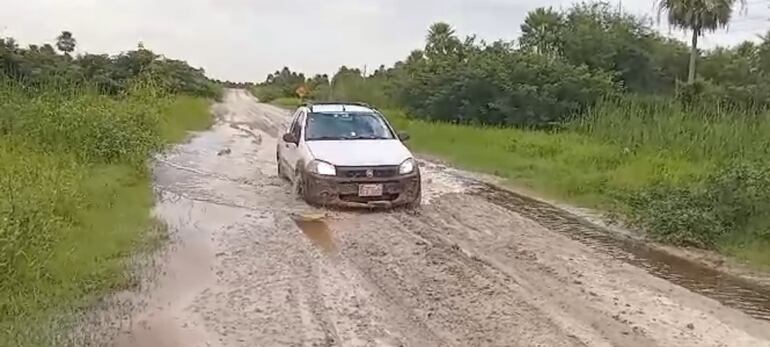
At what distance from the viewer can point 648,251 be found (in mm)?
9914

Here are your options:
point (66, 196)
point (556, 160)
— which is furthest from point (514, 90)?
point (66, 196)

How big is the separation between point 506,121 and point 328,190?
1770cm

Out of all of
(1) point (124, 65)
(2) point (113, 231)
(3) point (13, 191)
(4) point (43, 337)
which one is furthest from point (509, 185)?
(1) point (124, 65)

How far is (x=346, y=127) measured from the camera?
13.6 m

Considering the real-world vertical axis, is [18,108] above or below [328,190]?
above

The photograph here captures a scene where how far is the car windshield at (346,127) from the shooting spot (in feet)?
43.7

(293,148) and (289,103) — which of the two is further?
(289,103)

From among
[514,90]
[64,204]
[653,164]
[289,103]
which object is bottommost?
[289,103]

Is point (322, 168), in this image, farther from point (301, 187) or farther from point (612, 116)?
point (612, 116)

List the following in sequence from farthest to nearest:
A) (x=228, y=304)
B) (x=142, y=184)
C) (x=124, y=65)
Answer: (x=124, y=65), (x=142, y=184), (x=228, y=304)

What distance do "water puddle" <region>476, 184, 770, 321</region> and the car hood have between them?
197cm

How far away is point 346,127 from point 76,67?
1743 cm

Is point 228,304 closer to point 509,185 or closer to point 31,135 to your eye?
point 31,135

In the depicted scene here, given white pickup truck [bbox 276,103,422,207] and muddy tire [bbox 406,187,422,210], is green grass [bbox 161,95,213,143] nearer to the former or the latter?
white pickup truck [bbox 276,103,422,207]
